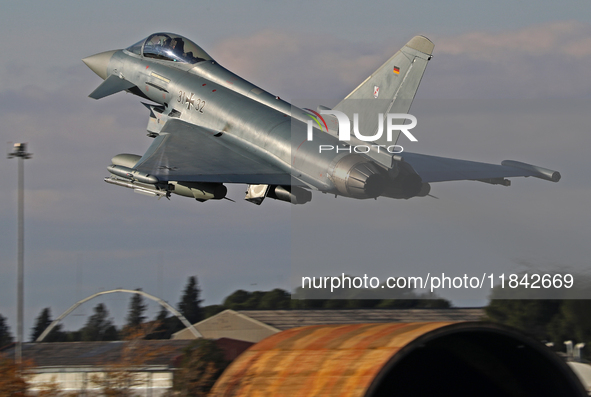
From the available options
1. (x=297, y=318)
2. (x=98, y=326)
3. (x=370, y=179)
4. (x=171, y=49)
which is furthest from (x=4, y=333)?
(x=370, y=179)

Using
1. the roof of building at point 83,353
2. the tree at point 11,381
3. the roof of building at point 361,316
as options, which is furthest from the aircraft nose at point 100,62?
the roof of building at point 361,316

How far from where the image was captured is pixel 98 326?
69.8 meters

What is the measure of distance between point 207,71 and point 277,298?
1392 inches

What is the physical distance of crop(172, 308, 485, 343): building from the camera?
39094mm

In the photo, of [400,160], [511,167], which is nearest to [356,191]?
[400,160]

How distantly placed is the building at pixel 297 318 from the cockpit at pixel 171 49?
1732cm

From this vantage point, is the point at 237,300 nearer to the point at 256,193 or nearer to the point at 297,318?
the point at 297,318

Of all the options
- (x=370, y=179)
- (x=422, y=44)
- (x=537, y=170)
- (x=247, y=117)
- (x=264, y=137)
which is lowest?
(x=370, y=179)

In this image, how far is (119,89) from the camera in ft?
112

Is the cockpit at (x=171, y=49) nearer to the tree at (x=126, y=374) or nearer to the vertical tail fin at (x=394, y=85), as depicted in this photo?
the vertical tail fin at (x=394, y=85)

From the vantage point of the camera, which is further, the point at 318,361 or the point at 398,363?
the point at 398,363

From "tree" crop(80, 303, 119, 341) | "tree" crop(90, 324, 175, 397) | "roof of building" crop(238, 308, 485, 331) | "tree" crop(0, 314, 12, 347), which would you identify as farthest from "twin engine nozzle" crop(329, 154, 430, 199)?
"tree" crop(0, 314, 12, 347)

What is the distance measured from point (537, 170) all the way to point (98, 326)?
5131 centimetres

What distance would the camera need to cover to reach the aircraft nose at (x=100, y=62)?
35.3 m
